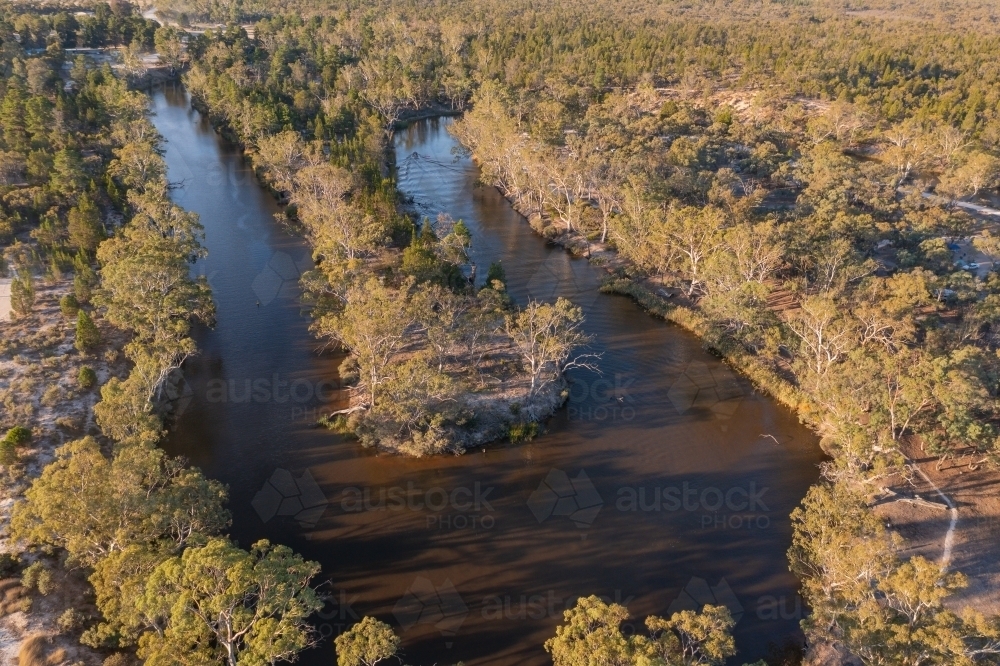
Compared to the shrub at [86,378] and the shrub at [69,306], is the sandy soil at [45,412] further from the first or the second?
the shrub at [69,306]

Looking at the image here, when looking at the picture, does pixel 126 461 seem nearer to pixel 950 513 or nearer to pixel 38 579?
pixel 38 579

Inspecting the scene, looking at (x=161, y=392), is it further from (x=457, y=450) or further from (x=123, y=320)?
(x=457, y=450)

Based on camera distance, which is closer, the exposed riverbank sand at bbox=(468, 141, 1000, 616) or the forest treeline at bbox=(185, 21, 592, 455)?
the exposed riverbank sand at bbox=(468, 141, 1000, 616)

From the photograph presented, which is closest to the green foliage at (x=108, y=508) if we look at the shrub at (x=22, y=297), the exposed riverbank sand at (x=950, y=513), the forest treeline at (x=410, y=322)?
the forest treeline at (x=410, y=322)

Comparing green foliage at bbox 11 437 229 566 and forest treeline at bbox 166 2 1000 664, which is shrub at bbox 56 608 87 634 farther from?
forest treeline at bbox 166 2 1000 664

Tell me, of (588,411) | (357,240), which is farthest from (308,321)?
(588,411)

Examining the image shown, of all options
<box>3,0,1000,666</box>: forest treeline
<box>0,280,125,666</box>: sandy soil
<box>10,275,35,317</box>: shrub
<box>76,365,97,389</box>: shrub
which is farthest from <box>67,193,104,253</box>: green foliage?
<box>76,365,97,389</box>: shrub
